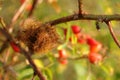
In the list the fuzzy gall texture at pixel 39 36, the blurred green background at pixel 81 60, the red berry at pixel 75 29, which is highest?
the fuzzy gall texture at pixel 39 36

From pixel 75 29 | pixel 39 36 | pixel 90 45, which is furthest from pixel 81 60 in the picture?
pixel 39 36

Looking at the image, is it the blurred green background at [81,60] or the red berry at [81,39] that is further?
the red berry at [81,39]

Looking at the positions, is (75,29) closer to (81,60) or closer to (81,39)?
(81,39)

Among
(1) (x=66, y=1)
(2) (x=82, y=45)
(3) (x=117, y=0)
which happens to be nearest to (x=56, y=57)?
(2) (x=82, y=45)

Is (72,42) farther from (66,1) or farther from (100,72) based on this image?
(66,1)

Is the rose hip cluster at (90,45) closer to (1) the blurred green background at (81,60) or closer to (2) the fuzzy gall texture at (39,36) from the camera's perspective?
(1) the blurred green background at (81,60)

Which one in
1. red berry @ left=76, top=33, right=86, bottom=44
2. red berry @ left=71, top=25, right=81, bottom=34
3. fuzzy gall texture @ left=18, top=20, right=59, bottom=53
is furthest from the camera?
red berry @ left=76, top=33, right=86, bottom=44

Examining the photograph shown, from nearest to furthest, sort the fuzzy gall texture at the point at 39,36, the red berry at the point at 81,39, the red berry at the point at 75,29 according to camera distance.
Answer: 1. the fuzzy gall texture at the point at 39,36
2. the red berry at the point at 75,29
3. the red berry at the point at 81,39

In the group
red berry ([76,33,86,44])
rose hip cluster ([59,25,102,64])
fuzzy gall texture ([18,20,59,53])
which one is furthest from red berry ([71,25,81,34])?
fuzzy gall texture ([18,20,59,53])

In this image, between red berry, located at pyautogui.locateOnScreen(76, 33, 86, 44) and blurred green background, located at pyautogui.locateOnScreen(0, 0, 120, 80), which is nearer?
blurred green background, located at pyautogui.locateOnScreen(0, 0, 120, 80)

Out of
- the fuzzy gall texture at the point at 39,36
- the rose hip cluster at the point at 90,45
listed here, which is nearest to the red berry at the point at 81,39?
the rose hip cluster at the point at 90,45

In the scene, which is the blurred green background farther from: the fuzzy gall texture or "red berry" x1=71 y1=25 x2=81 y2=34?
the fuzzy gall texture

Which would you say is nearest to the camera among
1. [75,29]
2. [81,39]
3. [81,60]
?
[75,29]
